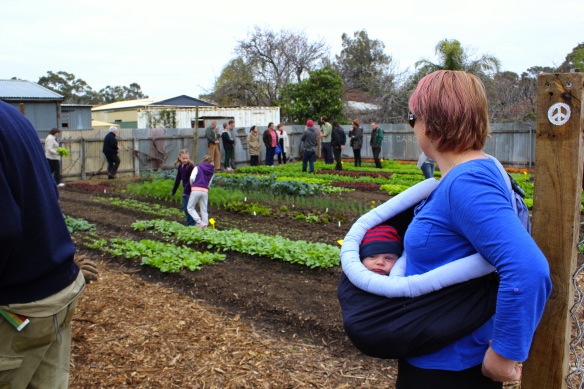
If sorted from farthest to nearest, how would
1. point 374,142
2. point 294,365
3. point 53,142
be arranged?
point 374,142
point 53,142
point 294,365

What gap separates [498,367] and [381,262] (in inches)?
22.3

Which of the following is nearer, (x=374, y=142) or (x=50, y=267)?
(x=50, y=267)

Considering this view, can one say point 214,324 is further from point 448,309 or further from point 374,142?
point 374,142

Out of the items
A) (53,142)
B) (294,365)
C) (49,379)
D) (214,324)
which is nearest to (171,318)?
(214,324)

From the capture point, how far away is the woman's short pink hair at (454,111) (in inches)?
78.2

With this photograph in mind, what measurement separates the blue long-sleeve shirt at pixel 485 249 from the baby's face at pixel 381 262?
174 millimetres

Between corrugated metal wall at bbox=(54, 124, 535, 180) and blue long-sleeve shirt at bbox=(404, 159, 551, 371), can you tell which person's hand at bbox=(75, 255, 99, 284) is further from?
corrugated metal wall at bbox=(54, 124, 535, 180)

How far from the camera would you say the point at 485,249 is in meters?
1.81

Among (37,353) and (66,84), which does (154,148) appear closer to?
(37,353)

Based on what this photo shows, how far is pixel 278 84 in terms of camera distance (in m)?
45.3

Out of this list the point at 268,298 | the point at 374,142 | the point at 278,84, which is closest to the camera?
the point at 268,298

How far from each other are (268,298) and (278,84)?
4021 cm

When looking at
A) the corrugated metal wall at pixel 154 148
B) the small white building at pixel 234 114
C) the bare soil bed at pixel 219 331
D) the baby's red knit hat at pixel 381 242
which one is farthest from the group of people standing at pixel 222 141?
the baby's red knit hat at pixel 381 242

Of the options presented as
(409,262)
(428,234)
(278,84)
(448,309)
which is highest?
(278,84)
